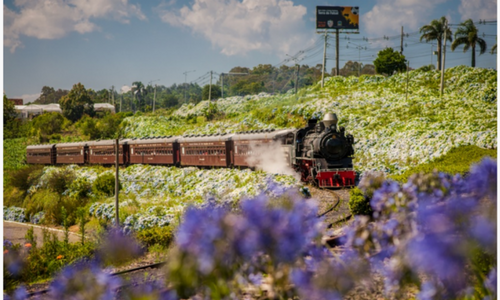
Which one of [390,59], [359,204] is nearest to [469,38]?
[390,59]

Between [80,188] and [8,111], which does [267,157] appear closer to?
[80,188]

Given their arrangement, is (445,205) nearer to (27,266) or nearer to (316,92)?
(27,266)

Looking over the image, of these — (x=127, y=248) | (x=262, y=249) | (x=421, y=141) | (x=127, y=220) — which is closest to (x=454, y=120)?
(x=421, y=141)

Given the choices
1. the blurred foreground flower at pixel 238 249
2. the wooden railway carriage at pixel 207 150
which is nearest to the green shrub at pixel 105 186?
the wooden railway carriage at pixel 207 150

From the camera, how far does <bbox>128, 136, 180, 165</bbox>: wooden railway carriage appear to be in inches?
709

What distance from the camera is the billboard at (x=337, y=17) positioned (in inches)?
224

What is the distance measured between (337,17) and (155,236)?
4.22 metres

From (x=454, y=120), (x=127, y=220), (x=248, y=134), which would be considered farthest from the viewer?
(x=248, y=134)

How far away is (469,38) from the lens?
5590mm

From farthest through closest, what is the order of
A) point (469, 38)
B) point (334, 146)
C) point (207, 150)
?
point (207, 150)
point (334, 146)
point (469, 38)

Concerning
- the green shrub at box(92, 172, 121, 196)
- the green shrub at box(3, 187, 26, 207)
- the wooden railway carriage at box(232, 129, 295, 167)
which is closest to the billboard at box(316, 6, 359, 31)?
the green shrub at box(92, 172, 121, 196)

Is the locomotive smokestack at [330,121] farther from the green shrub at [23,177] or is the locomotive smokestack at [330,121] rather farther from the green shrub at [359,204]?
the green shrub at [23,177]

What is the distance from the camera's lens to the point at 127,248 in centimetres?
387

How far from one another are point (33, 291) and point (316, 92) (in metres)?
23.3
